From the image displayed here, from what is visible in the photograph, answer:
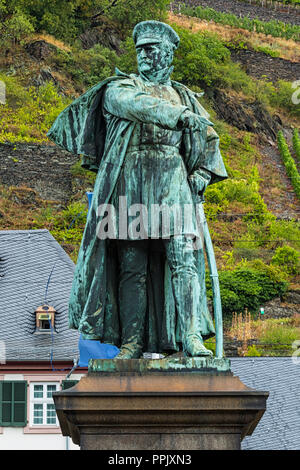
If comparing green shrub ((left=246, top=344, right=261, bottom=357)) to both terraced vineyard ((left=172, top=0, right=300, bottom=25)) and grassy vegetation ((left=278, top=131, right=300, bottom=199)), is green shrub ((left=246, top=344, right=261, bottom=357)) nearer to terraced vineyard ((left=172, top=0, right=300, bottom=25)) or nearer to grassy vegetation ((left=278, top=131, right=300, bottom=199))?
grassy vegetation ((left=278, top=131, right=300, bottom=199))

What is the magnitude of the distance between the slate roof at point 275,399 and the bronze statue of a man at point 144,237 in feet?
41.9

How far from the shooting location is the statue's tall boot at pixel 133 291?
9.77 meters

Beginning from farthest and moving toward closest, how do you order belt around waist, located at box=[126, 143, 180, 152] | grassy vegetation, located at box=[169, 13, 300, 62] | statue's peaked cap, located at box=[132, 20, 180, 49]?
grassy vegetation, located at box=[169, 13, 300, 62]
statue's peaked cap, located at box=[132, 20, 180, 49]
belt around waist, located at box=[126, 143, 180, 152]

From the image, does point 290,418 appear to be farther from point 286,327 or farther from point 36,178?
point 36,178

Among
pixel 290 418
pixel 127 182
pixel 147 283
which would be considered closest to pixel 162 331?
pixel 147 283

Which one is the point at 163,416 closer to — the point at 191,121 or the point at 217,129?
the point at 191,121

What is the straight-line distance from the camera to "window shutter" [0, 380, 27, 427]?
27.4m

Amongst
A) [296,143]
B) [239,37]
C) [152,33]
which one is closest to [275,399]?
[152,33]

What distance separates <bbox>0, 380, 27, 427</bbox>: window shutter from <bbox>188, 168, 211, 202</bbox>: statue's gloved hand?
17.7 metres

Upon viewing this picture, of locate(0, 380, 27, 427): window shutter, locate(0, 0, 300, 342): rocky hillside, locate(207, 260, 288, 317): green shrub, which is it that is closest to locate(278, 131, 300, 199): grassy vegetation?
locate(0, 0, 300, 342): rocky hillside

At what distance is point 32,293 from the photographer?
97.3 ft

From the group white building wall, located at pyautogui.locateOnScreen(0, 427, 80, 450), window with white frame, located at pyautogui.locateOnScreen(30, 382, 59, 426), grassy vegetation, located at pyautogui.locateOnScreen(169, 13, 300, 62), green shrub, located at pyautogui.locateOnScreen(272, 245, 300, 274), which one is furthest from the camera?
grassy vegetation, located at pyautogui.locateOnScreen(169, 13, 300, 62)

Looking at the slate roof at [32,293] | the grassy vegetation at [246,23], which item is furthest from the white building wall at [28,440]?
the grassy vegetation at [246,23]

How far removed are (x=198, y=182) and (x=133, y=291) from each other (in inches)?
33.5
